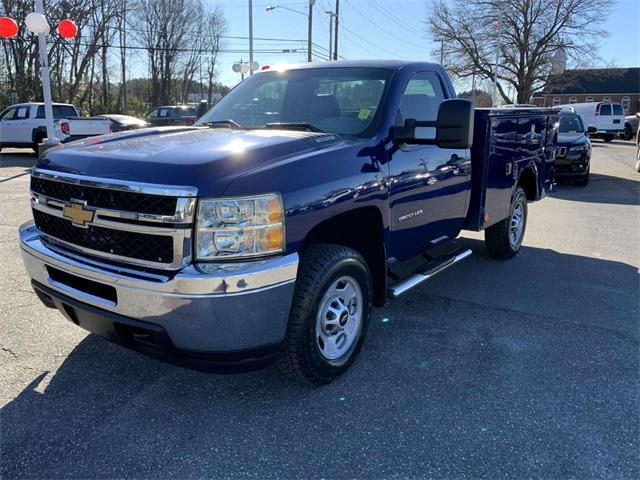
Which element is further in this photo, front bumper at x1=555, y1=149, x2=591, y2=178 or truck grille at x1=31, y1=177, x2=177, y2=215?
front bumper at x1=555, y1=149, x2=591, y2=178

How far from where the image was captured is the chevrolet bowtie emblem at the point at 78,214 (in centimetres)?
268

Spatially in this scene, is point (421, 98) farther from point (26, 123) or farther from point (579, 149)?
point (26, 123)

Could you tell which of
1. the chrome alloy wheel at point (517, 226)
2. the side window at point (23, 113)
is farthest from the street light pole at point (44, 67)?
the chrome alloy wheel at point (517, 226)

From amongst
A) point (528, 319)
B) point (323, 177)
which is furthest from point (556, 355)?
point (323, 177)

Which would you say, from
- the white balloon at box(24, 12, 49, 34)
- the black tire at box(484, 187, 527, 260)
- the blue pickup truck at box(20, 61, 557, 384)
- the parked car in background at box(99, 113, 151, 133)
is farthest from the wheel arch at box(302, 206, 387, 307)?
the parked car in background at box(99, 113, 151, 133)

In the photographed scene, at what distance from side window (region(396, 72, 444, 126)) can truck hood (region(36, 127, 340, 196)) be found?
0.85m

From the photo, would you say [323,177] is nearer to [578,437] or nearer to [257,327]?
[257,327]

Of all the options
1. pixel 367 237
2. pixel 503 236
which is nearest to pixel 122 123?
pixel 503 236

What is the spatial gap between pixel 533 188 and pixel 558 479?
456cm

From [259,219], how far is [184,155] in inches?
21.5

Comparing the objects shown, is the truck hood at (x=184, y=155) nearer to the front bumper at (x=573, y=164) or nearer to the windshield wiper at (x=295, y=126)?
the windshield wiper at (x=295, y=126)

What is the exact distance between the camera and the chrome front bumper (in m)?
2.39

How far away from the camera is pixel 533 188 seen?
20.7 feet

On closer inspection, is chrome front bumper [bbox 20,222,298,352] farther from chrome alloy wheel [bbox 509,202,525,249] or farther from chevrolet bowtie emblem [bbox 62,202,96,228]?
chrome alloy wheel [bbox 509,202,525,249]
